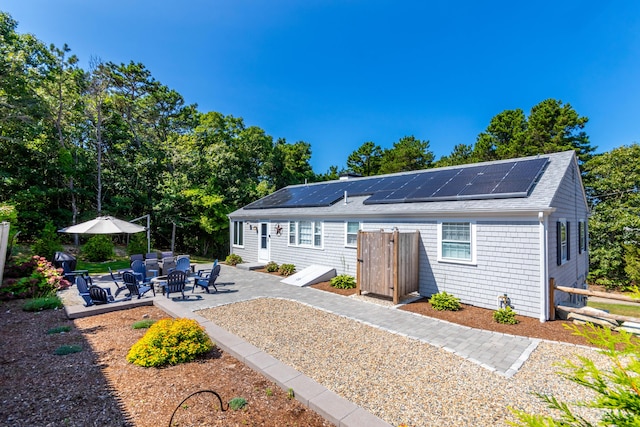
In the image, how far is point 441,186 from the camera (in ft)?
35.1

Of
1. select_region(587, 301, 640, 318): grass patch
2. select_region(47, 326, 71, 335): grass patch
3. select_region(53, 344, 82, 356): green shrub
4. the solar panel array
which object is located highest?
the solar panel array

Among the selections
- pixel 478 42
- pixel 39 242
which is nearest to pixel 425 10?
pixel 478 42

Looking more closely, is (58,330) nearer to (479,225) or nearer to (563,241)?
(479,225)

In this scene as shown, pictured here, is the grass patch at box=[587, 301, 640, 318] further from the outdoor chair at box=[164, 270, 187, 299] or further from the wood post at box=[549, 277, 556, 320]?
the outdoor chair at box=[164, 270, 187, 299]

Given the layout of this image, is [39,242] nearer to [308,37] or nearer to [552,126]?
[308,37]

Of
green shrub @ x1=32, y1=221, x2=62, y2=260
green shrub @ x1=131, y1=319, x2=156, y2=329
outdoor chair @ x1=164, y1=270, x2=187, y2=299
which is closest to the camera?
green shrub @ x1=131, y1=319, x2=156, y2=329

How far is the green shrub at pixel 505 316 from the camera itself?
24.1 feet

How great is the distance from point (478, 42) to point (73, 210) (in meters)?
29.7

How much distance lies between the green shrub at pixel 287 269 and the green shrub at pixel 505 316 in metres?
8.83

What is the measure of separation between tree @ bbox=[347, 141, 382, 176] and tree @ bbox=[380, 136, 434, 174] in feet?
5.31

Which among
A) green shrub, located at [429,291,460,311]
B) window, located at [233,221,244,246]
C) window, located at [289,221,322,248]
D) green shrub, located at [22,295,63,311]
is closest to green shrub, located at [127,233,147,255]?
window, located at [233,221,244,246]

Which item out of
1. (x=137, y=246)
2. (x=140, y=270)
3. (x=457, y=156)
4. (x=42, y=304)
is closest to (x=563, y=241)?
(x=140, y=270)

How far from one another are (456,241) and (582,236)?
7377 millimetres

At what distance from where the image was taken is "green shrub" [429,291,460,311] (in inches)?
332
